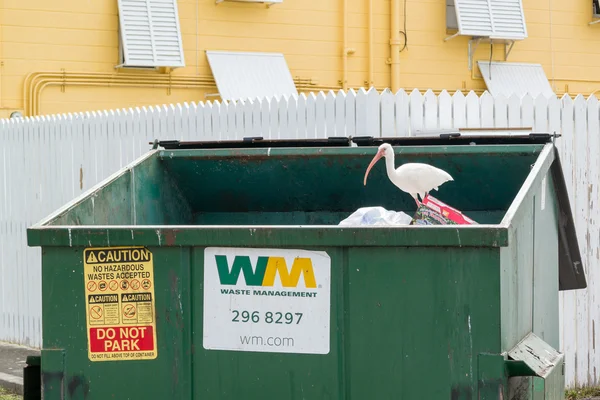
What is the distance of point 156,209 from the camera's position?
548 centimetres

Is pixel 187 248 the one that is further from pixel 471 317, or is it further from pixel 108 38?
pixel 108 38

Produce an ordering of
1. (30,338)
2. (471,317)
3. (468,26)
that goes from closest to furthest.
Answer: (471,317) < (30,338) < (468,26)

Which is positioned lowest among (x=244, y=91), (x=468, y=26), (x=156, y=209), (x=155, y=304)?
(x=155, y=304)

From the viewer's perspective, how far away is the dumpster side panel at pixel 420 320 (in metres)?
3.58

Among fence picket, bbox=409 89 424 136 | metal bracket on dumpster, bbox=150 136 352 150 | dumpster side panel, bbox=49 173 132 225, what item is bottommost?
dumpster side panel, bbox=49 173 132 225

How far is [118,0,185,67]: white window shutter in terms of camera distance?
14.5m

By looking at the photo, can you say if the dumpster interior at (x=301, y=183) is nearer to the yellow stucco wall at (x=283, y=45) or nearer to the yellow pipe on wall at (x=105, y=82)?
the yellow pipe on wall at (x=105, y=82)

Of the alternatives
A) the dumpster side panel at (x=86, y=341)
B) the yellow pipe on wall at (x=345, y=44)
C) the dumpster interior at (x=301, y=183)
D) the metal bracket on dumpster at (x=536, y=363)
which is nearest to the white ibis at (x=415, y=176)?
the dumpster interior at (x=301, y=183)

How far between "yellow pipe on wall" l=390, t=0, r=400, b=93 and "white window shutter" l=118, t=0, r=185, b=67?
139 inches

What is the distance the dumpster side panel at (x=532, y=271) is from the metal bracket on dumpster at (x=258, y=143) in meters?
1.21

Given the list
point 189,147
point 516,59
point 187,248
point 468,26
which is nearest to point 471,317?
point 187,248

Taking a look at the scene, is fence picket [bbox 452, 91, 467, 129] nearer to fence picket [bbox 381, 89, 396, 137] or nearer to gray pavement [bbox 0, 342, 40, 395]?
fence picket [bbox 381, 89, 396, 137]

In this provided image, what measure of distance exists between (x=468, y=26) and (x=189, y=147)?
11.8 m

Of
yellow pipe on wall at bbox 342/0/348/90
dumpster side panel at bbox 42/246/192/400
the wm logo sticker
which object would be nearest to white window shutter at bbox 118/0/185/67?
yellow pipe on wall at bbox 342/0/348/90
